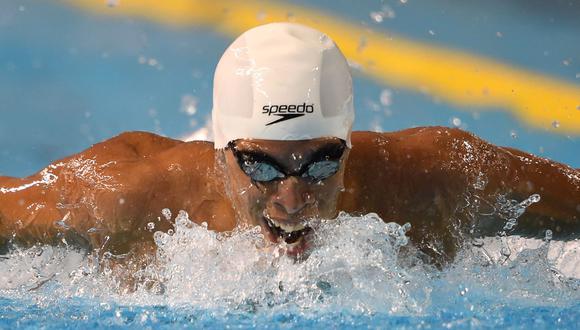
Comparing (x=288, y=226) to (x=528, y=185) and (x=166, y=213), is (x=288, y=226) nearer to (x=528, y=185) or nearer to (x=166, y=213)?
(x=166, y=213)

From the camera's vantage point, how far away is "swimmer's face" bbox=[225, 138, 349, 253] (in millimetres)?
1991

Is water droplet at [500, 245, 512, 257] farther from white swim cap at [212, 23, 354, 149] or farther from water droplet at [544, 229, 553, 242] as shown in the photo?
white swim cap at [212, 23, 354, 149]

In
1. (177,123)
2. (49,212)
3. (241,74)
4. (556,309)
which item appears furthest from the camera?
(177,123)

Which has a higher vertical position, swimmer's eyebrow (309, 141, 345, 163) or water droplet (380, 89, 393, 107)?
swimmer's eyebrow (309, 141, 345, 163)

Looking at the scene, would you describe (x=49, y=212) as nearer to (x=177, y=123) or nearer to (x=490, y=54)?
(x=177, y=123)

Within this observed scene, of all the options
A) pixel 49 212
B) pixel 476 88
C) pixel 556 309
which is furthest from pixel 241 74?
pixel 476 88

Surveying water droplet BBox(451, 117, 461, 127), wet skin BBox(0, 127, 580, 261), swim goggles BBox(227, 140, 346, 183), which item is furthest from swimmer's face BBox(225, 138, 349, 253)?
water droplet BBox(451, 117, 461, 127)

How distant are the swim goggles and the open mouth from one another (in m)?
0.10

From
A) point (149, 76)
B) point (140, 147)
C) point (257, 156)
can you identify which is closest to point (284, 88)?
point (257, 156)

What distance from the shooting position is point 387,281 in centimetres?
197

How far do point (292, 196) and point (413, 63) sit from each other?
8.96 ft

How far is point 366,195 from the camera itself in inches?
88.3

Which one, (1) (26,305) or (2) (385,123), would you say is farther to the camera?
(2) (385,123)

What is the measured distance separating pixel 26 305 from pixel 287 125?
27.6 inches
